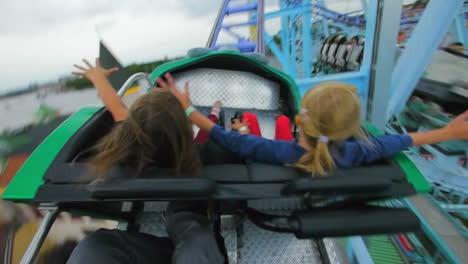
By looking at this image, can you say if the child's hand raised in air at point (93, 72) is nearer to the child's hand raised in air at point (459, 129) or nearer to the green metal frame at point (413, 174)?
the green metal frame at point (413, 174)

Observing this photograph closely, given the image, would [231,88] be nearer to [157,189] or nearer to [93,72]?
[93,72]

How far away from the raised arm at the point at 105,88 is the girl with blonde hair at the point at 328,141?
466 mm

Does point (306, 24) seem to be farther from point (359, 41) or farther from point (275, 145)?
point (275, 145)

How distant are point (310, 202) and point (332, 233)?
3.2 inches

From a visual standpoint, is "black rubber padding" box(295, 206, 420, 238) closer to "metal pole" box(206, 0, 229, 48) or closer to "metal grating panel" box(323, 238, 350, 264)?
"metal grating panel" box(323, 238, 350, 264)

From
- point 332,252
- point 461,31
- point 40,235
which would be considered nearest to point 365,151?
point 332,252

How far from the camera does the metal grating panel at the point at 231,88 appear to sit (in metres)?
1.75

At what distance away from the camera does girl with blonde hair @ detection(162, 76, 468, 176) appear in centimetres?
74

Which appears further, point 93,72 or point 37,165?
point 93,72

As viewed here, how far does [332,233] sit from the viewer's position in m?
0.57

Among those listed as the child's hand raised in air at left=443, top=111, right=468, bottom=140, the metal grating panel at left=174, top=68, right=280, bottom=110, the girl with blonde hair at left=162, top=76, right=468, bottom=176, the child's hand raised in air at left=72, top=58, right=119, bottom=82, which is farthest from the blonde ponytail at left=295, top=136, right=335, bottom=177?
the metal grating panel at left=174, top=68, right=280, bottom=110

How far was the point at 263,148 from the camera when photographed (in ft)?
2.69

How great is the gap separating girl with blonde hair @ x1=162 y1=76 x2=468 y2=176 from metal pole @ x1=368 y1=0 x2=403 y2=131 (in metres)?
0.52

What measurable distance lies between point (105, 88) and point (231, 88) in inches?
33.8
